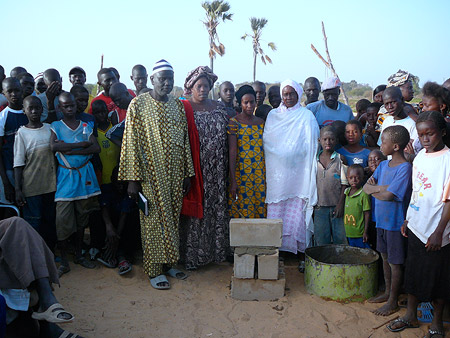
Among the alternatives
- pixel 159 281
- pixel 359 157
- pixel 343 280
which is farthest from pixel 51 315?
pixel 359 157

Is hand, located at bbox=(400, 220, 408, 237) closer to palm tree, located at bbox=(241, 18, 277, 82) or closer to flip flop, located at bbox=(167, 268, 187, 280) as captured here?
flip flop, located at bbox=(167, 268, 187, 280)

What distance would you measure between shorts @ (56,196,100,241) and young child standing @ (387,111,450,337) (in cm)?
308

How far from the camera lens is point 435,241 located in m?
2.94

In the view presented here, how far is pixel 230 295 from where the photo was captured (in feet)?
13.2

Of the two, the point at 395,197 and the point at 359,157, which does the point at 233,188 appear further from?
the point at 395,197

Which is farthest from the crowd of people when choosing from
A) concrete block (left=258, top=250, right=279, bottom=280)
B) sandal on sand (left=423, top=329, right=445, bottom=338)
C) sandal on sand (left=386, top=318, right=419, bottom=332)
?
concrete block (left=258, top=250, right=279, bottom=280)

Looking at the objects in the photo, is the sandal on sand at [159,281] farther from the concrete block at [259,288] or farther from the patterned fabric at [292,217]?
the patterned fabric at [292,217]

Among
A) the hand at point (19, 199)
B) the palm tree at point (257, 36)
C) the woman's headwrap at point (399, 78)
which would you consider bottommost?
the hand at point (19, 199)

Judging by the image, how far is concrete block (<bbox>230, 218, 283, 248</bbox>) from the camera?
151 inches

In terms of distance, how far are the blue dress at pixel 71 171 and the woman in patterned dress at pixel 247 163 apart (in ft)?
5.00

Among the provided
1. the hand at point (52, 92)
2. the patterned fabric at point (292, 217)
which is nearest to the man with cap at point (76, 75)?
the hand at point (52, 92)

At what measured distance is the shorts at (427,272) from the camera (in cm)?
305

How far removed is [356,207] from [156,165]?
6.52 feet

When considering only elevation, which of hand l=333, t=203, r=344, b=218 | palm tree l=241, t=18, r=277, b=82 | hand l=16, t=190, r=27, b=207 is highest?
palm tree l=241, t=18, r=277, b=82
